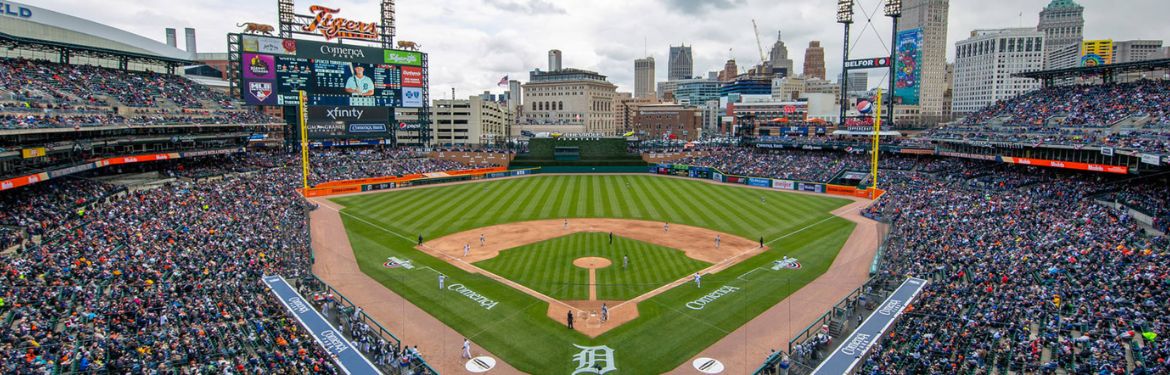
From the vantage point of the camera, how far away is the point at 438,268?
106 ft

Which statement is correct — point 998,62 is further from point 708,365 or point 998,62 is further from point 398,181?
point 708,365

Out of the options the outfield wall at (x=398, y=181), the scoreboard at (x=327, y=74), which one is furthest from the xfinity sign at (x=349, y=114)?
the outfield wall at (x=398, y=181)

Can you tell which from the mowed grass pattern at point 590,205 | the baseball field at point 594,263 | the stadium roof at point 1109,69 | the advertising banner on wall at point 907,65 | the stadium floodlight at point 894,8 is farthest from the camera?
the advertising banner on wall at point 907,65

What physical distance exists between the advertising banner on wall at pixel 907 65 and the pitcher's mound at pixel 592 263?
5964 centimetres

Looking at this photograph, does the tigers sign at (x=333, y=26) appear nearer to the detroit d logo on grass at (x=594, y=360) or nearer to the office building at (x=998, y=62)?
the detroit d logo on grass at (x=594, y=360)

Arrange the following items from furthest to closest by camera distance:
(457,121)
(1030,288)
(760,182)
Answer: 1. (457,121)
2. (760,182)
3. (1030,288)

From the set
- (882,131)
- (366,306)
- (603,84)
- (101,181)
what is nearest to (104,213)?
(101,181)

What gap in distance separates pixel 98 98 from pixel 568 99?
117949mm

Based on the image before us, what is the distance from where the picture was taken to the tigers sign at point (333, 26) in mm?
70125

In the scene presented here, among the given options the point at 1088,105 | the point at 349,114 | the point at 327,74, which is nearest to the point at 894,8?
the point at 1088,105

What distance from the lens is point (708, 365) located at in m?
20.9

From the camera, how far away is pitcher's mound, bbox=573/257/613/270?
107ft

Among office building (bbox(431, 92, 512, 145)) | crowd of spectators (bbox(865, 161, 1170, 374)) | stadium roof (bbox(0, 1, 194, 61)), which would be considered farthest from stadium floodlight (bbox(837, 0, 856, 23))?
stadium roof (bbox(0, 1, 194, 61))

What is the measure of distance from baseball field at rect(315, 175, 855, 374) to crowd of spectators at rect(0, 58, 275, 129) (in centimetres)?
1495
